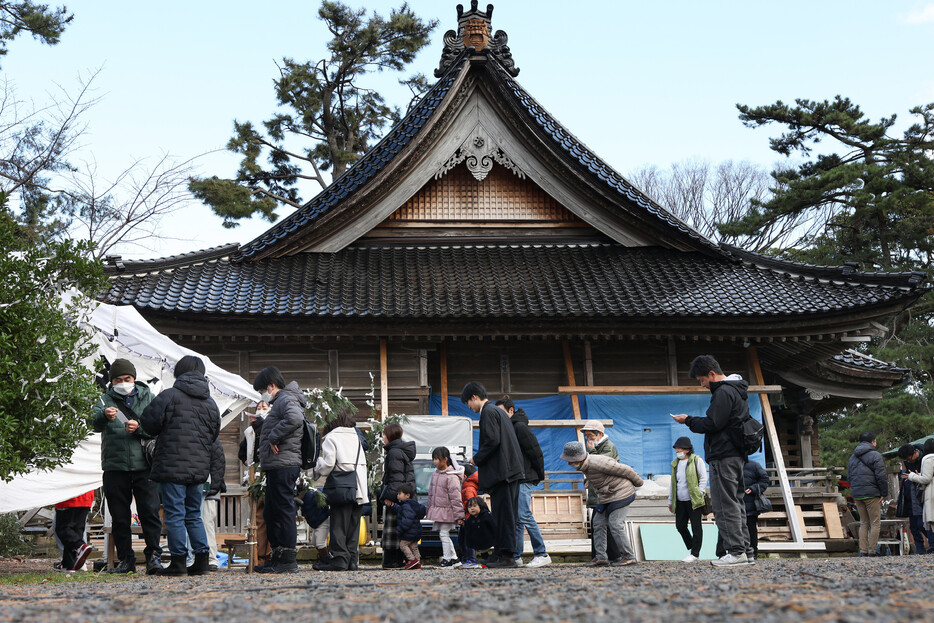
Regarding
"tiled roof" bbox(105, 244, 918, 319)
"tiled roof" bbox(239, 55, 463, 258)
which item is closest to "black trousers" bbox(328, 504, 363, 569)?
"tiled roof" bbox(105, 244, 918, 319)

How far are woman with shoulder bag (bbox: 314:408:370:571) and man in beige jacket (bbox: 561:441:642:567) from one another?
1.97 m

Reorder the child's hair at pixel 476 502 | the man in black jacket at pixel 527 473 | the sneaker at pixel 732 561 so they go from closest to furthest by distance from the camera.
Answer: the sneaker at pixel 732 561 → the man in black jacket at pixel 527 473 → the child's hair at pixel 476 502

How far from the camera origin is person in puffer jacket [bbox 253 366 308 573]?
7.61 m

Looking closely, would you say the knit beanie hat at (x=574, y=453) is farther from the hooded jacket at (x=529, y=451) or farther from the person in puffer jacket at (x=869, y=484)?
the person in puffer jacket at (x=869, y=484)

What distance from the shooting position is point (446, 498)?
8977mm

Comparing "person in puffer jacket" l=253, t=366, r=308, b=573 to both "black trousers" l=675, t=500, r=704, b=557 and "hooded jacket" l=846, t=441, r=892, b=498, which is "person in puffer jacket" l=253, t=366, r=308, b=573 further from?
"hooded jacket" l=846, t=441, r=892, b=498

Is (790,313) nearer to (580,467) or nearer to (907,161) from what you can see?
(580,467)

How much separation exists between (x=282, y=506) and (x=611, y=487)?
280cm

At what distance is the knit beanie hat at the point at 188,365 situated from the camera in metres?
7.57

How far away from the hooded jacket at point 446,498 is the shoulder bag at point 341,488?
0.97 m

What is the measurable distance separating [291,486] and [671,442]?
25.1ft

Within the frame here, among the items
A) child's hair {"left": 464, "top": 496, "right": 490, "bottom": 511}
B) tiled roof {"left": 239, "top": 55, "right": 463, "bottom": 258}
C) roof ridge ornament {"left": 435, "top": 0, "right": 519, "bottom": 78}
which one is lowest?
child's hair {"left": 464, "top": 496, "right": 490, "bottom": 511}

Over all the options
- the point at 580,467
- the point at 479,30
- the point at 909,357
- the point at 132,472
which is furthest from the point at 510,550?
the point at 909,357

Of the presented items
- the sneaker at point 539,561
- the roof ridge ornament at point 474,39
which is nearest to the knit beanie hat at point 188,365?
the sneaker at point 539,561
